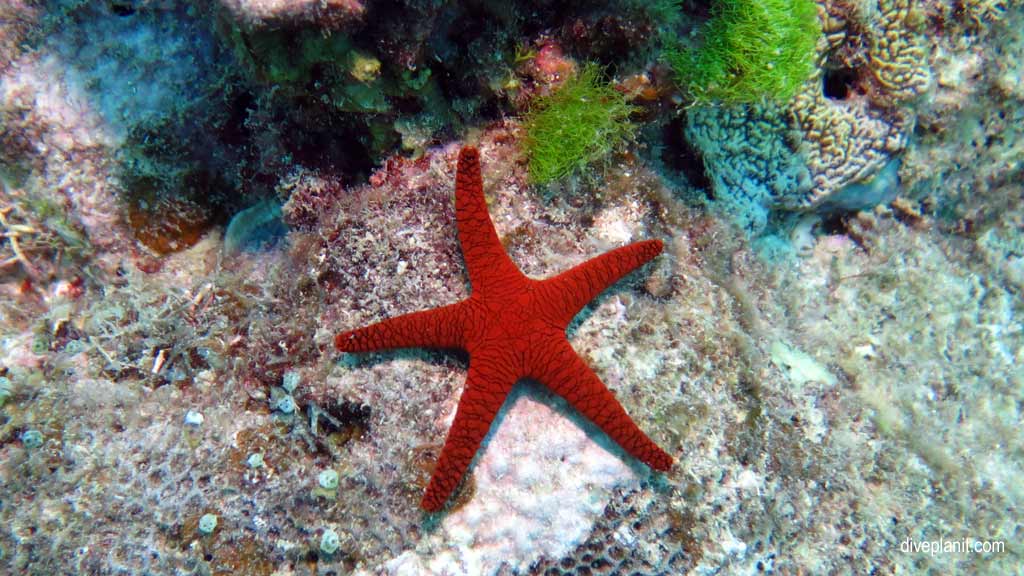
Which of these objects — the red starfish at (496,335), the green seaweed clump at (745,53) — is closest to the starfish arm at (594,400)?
the red starfish at (496,335)

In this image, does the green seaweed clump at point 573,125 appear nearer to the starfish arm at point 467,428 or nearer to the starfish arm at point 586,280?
the starfish arm at point 586,280

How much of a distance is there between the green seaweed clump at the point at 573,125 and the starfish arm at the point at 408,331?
1404mm

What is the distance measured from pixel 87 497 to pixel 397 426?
2.12 metres

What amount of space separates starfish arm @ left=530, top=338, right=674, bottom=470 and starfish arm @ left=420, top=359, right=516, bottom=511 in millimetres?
336

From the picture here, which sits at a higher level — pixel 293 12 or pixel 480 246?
pixel 293 12

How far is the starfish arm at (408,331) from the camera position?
12.3 ft

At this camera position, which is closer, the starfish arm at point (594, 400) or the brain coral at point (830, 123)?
the starfish arm at point (594, 400)

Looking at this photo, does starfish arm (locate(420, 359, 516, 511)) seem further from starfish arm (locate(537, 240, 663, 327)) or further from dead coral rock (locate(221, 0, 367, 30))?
dead coral rock (locate(221, 0, 367, 30))

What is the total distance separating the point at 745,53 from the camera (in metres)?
4.30

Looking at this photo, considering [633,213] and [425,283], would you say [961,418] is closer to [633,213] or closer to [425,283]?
[633,213]

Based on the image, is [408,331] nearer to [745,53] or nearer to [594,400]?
[594,400]

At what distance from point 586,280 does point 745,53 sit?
2.38 m

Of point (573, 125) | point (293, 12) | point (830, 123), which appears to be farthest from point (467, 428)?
point (830, 123)

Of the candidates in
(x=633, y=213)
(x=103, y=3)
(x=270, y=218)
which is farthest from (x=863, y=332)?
(x=103, y=3)
